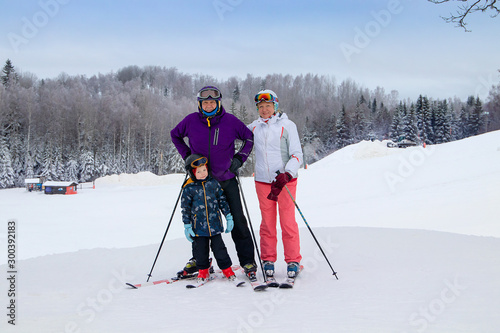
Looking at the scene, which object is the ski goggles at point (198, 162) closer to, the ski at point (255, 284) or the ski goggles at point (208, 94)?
the ski goggles at point (208, 94)

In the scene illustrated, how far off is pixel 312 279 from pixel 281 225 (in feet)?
2.26

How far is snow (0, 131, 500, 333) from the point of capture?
2.63 m

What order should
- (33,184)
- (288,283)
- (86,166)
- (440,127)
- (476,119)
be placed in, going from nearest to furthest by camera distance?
(288,283) < (33,184) < (86,166) < (440,127) < (476,119)

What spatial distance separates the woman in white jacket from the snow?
0.41 metres

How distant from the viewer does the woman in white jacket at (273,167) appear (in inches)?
160

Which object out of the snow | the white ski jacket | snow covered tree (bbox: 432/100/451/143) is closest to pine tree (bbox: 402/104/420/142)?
snow covered tree (bbox: 432/100/451/143)

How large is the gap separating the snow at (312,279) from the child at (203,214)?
267 millimetres

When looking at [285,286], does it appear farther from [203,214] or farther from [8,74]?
[8,74]

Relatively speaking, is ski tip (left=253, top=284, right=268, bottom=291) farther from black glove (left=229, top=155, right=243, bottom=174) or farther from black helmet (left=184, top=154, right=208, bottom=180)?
black helmet (left=184, top=154, right=208, bottom=180)

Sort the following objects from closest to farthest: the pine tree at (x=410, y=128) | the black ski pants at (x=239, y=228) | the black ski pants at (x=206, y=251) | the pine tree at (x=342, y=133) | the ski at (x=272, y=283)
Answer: the ski at (x=272, y=283)
the black ski pants at (x=206, y=251)
the black ski pants at (x=239, y=228)
the pine tree at (x=410, y=128)
the pine tree at (x=342, y=133)

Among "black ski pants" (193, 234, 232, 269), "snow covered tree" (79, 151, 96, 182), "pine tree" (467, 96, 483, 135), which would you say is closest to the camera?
"black ski pants" (193, 234, 232, 269)

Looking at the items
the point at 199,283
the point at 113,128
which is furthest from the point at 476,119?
the point at 199,283

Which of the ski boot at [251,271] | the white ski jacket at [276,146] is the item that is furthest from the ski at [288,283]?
Answer: the white ski jacket at [276,146]

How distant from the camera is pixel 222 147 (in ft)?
13.3
